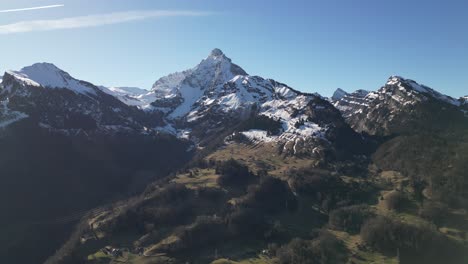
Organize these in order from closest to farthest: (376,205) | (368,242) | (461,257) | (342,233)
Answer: (461,257) < (368,242) < (342,233) < (376,205)

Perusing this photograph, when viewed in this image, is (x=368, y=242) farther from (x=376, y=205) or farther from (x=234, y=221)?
(x=234, y=221)

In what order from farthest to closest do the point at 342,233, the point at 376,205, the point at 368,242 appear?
the point at 376,205
the point at 342,233
the point at 368,242

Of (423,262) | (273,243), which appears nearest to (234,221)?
(273,243)

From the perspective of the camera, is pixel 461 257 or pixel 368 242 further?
pixel 368 242

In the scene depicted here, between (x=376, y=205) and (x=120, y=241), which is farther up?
(x=376, y=205)

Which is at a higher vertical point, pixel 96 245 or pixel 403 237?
pixel 403 237

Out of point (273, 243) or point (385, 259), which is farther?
point (273, 243)

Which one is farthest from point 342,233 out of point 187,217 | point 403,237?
point 187,217

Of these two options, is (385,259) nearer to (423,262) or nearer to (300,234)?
(423,262)

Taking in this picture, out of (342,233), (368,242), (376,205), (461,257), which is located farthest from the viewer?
(376,205)
